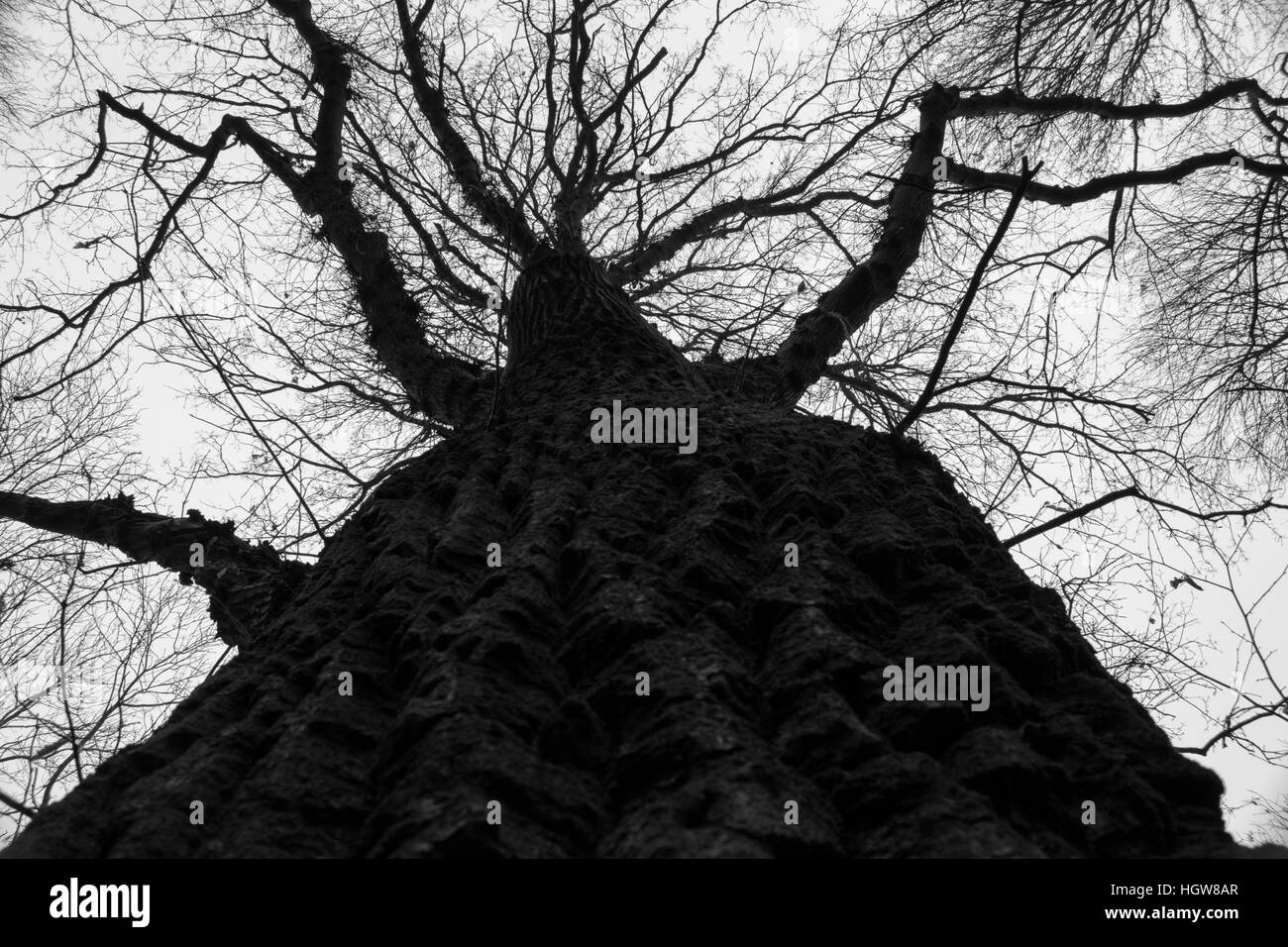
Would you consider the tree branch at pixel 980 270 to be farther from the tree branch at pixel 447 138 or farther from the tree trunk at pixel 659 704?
the tree branch at pixel 447 138

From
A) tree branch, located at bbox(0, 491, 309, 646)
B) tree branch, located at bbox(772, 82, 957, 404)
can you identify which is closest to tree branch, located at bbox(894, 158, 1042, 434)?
tree branch, located at bbox(772, 82, 957, 404)

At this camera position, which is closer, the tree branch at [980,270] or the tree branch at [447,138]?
the tree branch at [980,270]

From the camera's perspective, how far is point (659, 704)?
3.90 ft

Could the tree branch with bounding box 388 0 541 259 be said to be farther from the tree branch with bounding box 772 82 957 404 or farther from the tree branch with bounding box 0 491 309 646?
the tree branch with bounding box 0 491 309 646

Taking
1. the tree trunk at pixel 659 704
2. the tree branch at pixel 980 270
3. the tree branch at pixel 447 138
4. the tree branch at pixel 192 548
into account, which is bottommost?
the tree trunk at pixel 659 704

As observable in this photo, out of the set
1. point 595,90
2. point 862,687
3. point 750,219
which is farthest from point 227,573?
point 750,219

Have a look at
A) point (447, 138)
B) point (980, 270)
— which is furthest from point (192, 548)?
point (980, 270)

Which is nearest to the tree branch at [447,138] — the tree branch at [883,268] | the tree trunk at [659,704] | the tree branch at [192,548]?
the tree branch at [883,268]

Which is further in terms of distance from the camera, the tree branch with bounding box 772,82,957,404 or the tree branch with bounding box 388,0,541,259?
the tree branch with bounding box 388,0,541,259

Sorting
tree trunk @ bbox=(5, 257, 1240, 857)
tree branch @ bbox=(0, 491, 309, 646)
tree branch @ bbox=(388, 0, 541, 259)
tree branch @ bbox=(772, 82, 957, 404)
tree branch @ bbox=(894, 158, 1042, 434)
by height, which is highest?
tree branch @ bbox=(388, 0, 541, 259)

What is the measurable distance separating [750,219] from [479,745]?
612 centimetres

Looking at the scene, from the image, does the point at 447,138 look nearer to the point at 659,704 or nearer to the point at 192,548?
the point at 192,548

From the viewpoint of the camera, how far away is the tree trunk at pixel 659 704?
3.34ft

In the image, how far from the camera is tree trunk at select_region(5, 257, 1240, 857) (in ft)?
3.34
